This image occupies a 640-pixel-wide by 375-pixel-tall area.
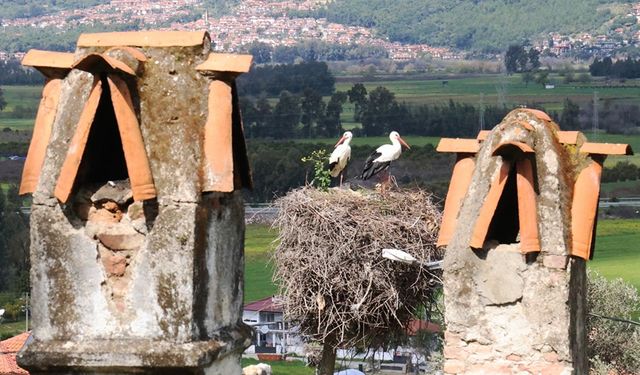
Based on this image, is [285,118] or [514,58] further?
[514,58]

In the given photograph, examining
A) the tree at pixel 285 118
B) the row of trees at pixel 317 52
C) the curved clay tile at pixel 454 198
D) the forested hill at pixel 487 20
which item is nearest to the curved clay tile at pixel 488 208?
the curved clay tile at pixel 454 198

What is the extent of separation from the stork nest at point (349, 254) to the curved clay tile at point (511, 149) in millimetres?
7899

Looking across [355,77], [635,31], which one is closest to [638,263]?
[355,77]

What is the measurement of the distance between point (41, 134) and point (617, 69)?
305 feet

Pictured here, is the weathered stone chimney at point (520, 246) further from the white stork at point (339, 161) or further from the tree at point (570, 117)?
the tree at point (570, 117)

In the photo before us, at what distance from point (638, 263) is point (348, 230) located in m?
23.8

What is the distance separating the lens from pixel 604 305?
22312 millimetres

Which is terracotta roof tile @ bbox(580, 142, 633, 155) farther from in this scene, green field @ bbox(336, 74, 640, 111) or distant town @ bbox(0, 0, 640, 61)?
distant town @ bbox(0, 0, 640, 61)

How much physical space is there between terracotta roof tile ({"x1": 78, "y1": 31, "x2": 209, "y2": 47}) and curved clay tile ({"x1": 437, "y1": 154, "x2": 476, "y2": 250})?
7.96 ft

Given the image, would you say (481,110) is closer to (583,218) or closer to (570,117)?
(570,117)

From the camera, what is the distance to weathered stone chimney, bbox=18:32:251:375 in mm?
5430

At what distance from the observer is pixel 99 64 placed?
5520 mm

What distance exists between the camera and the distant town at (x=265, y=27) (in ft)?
380

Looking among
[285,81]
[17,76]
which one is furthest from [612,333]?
[17,76]
